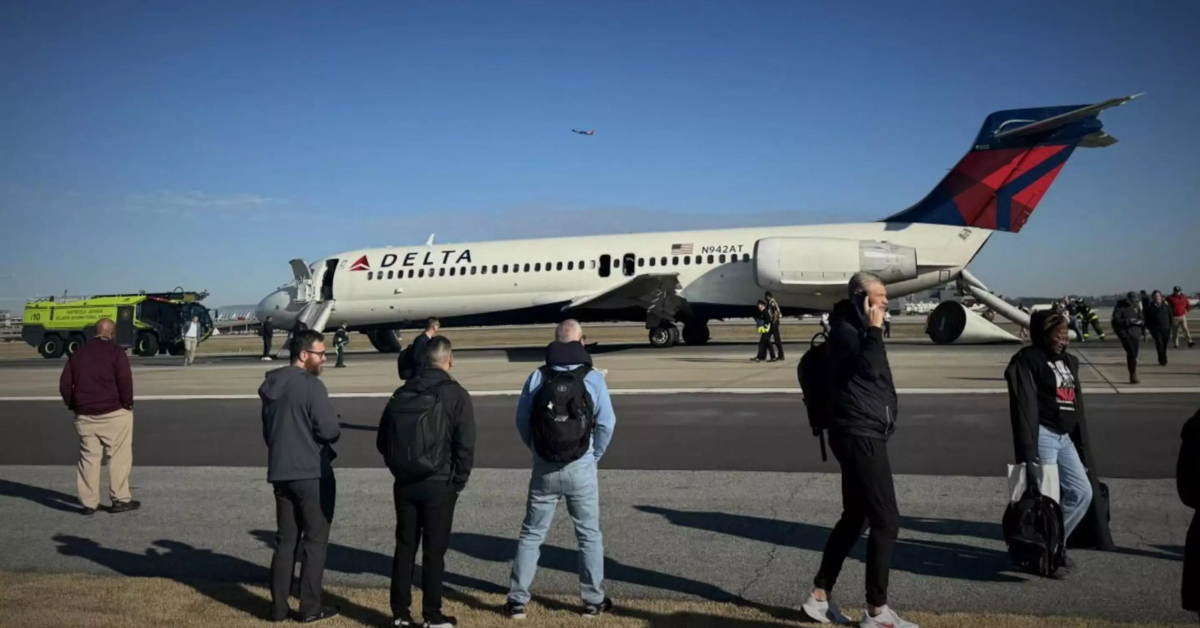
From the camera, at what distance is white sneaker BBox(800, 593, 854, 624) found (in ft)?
16.9

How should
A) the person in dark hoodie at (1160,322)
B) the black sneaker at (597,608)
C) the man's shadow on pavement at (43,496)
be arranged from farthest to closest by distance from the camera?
the person in dark hoodie at (1160,322), the man's shadow on pavement at (43,496), the black sneaker at (597,608)

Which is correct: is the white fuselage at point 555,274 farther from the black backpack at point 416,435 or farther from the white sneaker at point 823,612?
the black backpack at point 416,435

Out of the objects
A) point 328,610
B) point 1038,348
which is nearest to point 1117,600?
point 1038,348

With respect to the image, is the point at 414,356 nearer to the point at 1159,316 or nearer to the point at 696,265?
the point at 1159,316

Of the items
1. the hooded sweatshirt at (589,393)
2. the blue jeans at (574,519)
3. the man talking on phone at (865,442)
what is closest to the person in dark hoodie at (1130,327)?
the man talking on phone at (865,442)

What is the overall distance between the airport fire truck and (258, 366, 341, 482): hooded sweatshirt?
122ft

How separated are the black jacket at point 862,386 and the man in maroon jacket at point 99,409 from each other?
6.24 meters

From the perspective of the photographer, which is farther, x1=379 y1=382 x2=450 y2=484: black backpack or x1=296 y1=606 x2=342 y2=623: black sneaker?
x1=296 y1=606 x2=342 y2=623: black sneaker

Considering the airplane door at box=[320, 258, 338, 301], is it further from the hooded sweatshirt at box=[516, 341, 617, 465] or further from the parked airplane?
the hooded sweatshirt at box=[516, 341, 617, 465]

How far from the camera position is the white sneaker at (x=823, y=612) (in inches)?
203

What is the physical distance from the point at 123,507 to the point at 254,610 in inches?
136

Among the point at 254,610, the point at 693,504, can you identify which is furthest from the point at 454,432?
the point at 693,504

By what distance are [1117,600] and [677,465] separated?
513 cm

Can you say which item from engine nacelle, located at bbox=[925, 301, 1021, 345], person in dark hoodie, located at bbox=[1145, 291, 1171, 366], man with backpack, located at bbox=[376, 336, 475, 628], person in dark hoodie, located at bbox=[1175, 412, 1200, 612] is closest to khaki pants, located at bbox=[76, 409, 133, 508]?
man with backpack, located at bbox=[376, 336, 475, 628]
